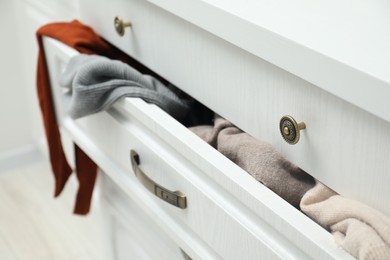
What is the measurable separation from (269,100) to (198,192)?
0.37 ft

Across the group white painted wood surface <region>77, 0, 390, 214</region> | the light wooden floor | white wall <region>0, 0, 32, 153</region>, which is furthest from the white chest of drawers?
white wall <region>0, 0, 32, 153</region>

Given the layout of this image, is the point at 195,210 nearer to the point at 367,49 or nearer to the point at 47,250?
the point at 367,49

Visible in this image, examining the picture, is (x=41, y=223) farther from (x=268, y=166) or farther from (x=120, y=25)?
(x=268, y=166)

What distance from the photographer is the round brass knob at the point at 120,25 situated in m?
0.78

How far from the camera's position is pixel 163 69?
0.74 meters

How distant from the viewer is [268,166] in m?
0.54

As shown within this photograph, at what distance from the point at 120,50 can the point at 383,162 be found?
528 mm

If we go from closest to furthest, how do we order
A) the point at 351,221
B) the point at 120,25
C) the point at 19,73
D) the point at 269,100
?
the point at 351,221 < the point at 269,100 < the point at 120,25 < the point at 19,73

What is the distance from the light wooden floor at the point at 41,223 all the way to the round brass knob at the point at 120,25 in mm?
575

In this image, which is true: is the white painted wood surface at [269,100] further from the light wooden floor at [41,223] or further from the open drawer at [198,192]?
the light wooden floor at [41,223]

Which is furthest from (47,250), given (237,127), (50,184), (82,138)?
(237,127)

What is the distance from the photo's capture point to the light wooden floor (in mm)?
1338

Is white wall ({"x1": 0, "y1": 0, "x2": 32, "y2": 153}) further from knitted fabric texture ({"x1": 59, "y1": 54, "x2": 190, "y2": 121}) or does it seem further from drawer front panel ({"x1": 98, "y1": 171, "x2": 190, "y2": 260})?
knitted fabric texture ({"x1": 59, "y1": 54, "x2": 190, "y2": 121})

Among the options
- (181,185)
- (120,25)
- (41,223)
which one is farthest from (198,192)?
(41,223)
